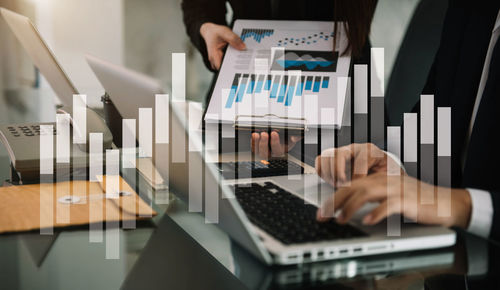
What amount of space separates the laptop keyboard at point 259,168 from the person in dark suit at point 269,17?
0.11 m

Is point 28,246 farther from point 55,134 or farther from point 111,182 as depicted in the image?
point 55,134

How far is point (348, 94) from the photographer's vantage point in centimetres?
114

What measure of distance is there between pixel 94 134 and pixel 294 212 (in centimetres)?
62

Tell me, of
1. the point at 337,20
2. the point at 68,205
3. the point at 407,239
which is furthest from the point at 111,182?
the point at 337,20

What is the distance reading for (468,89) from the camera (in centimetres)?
109

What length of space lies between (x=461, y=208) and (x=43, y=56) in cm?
95

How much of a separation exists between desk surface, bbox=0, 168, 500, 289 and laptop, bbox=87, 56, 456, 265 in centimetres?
2

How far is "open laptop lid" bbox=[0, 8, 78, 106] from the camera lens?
1.05m
